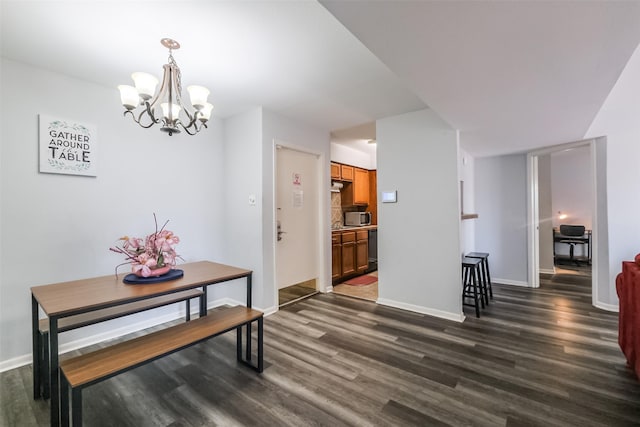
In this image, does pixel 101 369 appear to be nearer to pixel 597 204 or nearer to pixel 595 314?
pixel 595 314

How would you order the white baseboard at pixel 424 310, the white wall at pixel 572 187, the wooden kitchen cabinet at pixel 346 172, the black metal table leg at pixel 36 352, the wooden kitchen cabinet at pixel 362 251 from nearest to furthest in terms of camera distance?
1. the black metal table leg at pixel 36 352
2. the white baseboard at pixel 424 310
3. the wooden kitchen cabinet at pixel 362 251
4. the wooden kitchen cabinet at pixel 346 172
5. the white wall at pixel 572 187

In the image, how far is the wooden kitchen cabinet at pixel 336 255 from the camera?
442cm

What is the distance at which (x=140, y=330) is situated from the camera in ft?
9.63

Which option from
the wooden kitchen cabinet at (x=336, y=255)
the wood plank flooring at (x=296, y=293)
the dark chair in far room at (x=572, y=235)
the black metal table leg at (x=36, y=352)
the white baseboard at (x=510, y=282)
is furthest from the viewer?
the dark chair in far room at (x=572, y=235)

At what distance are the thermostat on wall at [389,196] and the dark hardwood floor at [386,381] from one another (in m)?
1.45

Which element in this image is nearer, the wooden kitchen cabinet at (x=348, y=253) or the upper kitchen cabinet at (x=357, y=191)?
the wooden kitchen cabinet at (x=348, y=253)

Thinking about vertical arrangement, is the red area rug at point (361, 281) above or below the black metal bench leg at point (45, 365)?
below

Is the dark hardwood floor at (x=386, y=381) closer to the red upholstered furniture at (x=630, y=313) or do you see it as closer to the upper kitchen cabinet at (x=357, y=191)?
the red upholstered furniture at (x=630, y=313)

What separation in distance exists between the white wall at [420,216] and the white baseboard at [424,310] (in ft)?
0.03

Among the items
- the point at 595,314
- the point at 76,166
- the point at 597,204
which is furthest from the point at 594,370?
the point at 76,166

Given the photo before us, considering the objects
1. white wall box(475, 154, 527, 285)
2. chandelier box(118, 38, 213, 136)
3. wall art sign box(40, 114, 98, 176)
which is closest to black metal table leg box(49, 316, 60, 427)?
chandelier box(118, 38, 213, 136)

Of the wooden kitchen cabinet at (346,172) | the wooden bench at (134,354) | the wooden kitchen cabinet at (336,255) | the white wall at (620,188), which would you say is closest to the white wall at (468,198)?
the white wall at (620,188)

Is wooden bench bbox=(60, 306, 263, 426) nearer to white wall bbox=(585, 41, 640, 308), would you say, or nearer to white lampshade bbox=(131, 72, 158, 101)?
white lampshade bbox=(131, 72, 158, 101)

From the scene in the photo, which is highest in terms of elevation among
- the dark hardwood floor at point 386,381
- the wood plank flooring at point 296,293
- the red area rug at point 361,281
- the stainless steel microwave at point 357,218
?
the stainless steel microwave at point 357,218
